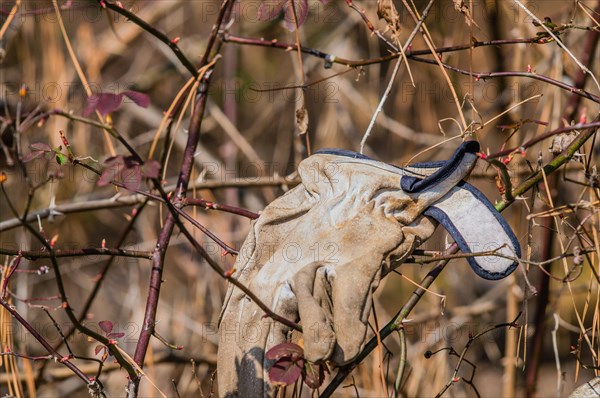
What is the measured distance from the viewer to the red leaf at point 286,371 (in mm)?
1335

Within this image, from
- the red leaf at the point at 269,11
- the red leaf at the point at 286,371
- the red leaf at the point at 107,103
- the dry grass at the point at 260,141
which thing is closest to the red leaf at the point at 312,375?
the red leaf at the point at 286,371

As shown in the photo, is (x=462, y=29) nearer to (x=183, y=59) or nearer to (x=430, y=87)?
(x=430, y=87)

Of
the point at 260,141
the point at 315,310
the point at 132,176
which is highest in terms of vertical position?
the point at 260,141

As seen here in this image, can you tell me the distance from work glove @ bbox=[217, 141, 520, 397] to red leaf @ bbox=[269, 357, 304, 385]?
7 centimetres

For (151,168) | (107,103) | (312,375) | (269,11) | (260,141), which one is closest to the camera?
(151,168)

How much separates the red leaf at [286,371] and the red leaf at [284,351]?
0.04 feet

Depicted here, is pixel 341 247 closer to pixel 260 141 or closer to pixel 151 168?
pixel 151 168

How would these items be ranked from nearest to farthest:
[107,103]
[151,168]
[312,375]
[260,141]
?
[151,168] → [107,103] → [312,375] → [260,141]

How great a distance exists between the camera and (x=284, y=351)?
1356mm

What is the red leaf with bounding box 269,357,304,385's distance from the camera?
4.38 ft

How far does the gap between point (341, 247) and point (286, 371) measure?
0.93ft

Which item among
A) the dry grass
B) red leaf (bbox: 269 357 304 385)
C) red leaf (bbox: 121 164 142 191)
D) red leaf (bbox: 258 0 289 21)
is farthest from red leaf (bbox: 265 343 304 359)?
the dry grass

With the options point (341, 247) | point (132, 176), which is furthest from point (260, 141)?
point (132, 176)

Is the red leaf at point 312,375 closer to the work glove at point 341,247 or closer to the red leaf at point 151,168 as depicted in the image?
the work glove at point 341,247
